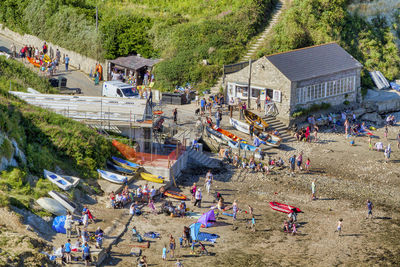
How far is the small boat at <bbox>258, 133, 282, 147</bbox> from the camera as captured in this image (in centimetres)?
5056

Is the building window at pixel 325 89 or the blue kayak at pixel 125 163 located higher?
the building window at pixel 325 89

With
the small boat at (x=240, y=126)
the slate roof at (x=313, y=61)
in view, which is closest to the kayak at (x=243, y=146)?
the small boat at (x=240, y=126)

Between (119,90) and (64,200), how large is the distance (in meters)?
16.8

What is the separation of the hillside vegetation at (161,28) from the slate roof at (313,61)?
6.30m

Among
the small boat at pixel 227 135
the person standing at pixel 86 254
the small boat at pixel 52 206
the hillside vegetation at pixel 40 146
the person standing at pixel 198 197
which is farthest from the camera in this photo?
the small boat at pixel 227 135

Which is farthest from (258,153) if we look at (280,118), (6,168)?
(6,168)

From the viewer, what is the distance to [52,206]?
36969 millimetres

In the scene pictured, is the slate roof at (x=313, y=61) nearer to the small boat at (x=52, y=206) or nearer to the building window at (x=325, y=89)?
the building window at (x=325, y=89)

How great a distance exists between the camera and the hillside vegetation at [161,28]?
60.9 metres

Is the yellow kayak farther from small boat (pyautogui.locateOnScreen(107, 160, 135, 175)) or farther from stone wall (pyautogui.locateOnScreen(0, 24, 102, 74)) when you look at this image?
stone wall (pyautogui.locateOnScreen(0, 24, 102, 74))

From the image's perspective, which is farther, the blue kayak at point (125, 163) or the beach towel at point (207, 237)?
the blue kayak at point (125, 163)

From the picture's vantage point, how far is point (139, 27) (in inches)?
2591

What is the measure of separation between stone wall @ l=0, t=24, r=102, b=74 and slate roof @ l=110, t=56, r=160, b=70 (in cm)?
187

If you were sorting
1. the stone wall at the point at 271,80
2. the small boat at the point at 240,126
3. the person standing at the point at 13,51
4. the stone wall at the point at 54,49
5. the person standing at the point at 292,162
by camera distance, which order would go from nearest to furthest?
the person standing at the point at 292,162 < the small boat at the point at 240,126 < the stone wall at the point at 271,80 < the stone wall at the point at 54,49 < the person standing at the point at 13,51
